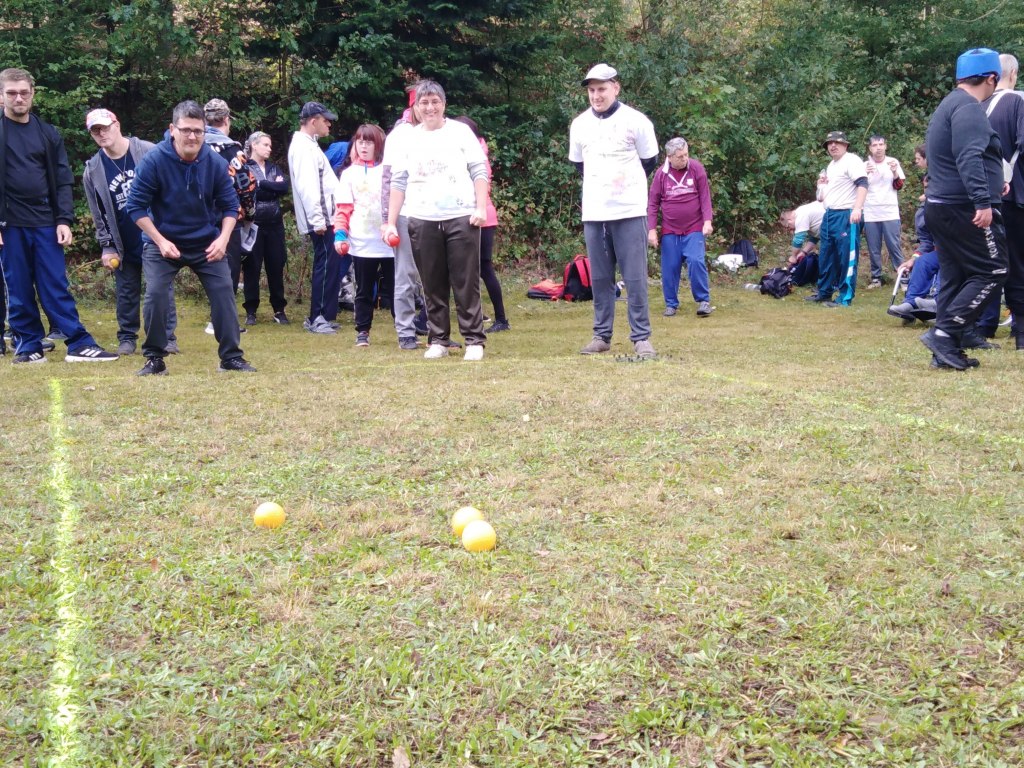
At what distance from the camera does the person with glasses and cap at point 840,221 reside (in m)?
11.4

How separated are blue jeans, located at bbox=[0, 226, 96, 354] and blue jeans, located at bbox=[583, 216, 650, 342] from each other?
4124mm

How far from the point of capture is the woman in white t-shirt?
6.84 meters

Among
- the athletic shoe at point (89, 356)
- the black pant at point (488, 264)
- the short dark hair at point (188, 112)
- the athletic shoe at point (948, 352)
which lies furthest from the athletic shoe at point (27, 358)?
the athletic shoe at point (948, 352)

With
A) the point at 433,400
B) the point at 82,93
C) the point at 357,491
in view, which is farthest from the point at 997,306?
the point at 82,93

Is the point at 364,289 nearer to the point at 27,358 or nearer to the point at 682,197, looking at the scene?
the point at 27,358

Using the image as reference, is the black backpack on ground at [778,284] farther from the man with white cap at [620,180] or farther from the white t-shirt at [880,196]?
the man with white cap at [620,180]

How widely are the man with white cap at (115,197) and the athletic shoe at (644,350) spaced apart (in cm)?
368

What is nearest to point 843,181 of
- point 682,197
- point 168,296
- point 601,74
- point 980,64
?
point 682,197

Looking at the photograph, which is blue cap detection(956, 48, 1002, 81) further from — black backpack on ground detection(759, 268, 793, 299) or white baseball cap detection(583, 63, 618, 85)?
black backpack on ground detection(759, 268, 793, 299)

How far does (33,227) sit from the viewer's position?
23.7ft

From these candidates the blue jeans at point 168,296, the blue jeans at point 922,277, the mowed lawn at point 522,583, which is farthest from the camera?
the blue jeans at point 922,277

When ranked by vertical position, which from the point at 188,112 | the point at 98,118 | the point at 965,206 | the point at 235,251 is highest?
the point at 98,118

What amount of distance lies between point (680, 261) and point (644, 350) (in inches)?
173

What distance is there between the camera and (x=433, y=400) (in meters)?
5.45
